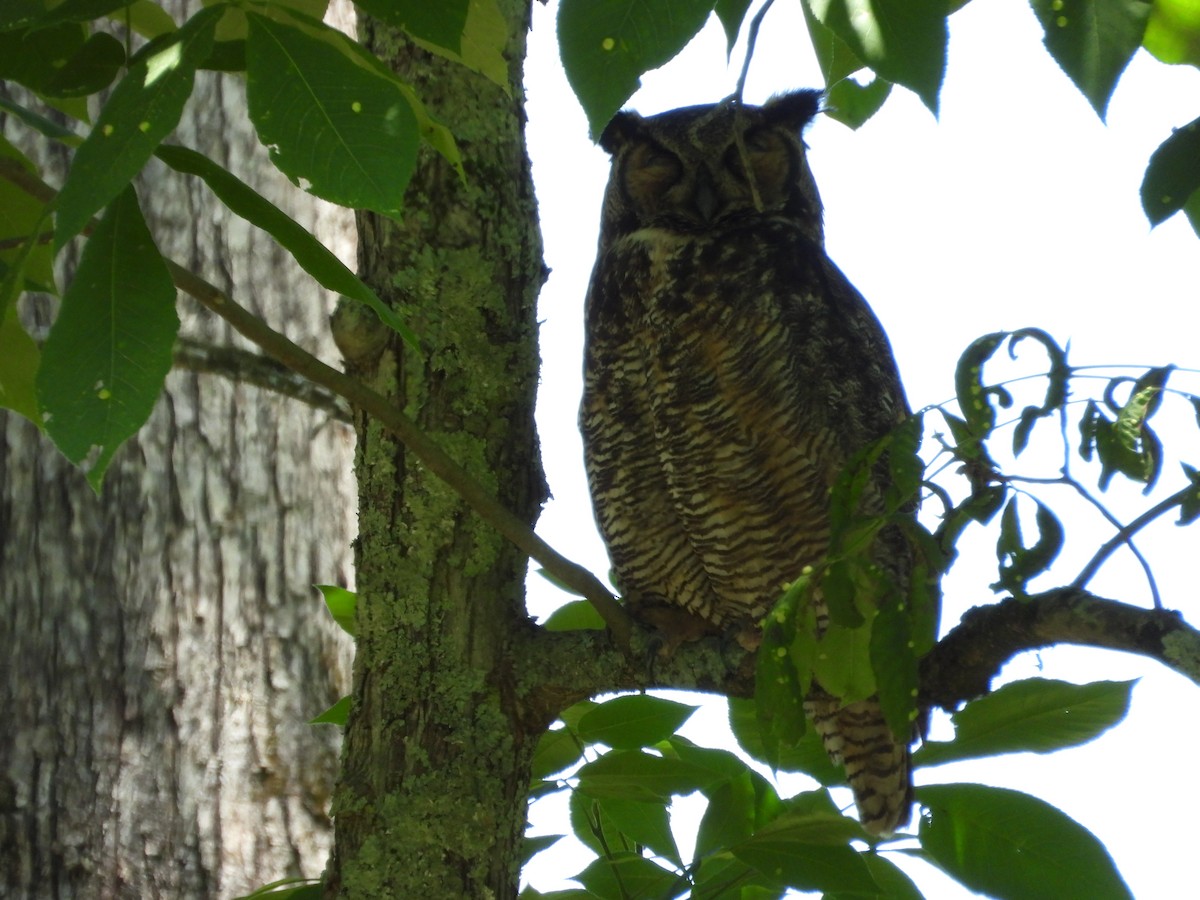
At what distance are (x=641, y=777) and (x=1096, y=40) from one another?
0.98 m

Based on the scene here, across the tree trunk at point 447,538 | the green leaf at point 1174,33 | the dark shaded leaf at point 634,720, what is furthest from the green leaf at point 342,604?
the green leaf at point 1174,33

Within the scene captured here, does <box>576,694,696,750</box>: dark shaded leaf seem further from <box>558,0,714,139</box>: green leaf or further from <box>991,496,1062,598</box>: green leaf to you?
<box>558,0,714,139</box>: green leaf

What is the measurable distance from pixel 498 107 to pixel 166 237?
3.44 feet

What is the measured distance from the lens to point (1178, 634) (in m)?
1.00

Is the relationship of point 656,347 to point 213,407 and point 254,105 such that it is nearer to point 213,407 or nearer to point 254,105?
point 213,407

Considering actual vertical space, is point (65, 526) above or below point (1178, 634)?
above

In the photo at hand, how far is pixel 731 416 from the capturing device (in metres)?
2.13

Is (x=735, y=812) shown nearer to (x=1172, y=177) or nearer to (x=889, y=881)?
(x=889, y=881)

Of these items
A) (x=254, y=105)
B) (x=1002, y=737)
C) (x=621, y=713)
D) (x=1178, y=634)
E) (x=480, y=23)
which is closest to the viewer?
(x=254, y=105)

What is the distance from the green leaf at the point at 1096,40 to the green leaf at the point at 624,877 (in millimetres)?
1062

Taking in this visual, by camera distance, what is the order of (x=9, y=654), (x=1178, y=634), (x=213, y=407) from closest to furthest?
(x=1178, y=634)
(x=9, y=654)
(x=213, y=407)

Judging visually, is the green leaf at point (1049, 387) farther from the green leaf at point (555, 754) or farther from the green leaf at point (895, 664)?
the green leaf at point (555, 754)

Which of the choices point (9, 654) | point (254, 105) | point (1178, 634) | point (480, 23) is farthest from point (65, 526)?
point (1178, 634)

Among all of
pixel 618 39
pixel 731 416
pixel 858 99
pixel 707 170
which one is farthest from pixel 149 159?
pixel 707 170
